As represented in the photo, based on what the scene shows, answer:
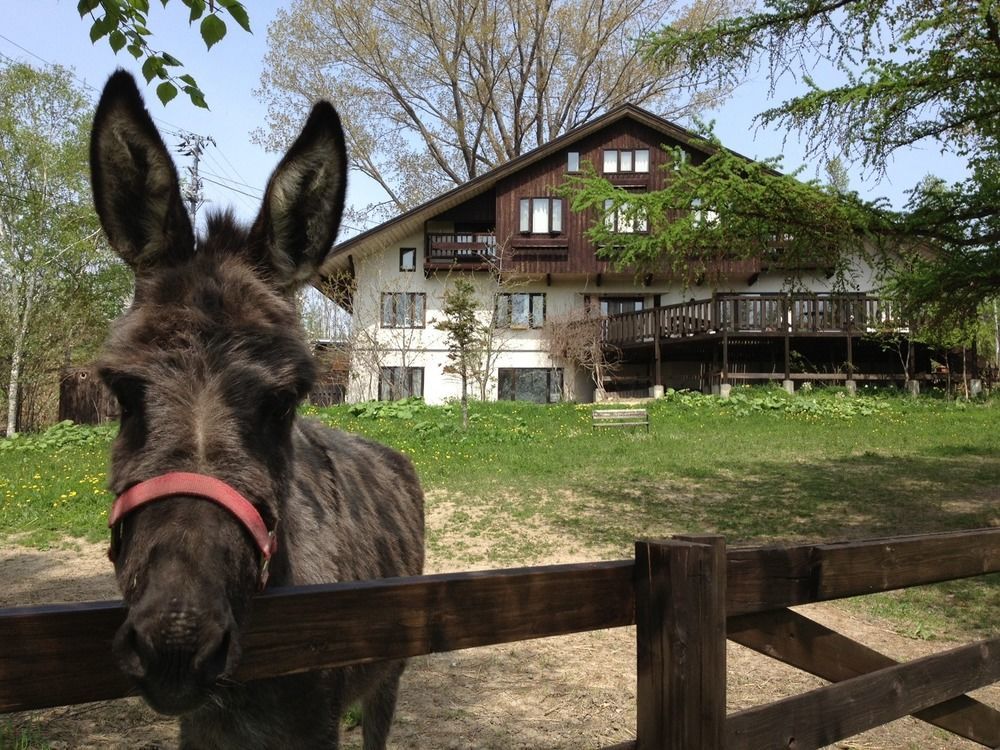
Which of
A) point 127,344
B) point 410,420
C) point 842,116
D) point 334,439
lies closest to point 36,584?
point 334,439

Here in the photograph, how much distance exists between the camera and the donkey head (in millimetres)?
1338

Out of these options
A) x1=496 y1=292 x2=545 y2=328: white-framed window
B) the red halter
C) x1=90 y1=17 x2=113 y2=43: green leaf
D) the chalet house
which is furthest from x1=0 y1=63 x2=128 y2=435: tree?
the red halter

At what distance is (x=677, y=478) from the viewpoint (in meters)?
12.4

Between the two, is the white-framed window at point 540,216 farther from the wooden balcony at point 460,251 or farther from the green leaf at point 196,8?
the green leaf at point 196,8

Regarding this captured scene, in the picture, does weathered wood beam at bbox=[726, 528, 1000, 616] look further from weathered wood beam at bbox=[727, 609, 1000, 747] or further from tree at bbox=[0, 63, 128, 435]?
tree at bbox=[0, 63, 128, 435]

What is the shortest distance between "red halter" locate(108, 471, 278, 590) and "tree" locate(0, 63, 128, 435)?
2514cm

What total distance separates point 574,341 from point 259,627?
27.4 metres

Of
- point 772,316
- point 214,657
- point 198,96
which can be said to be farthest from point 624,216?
point 772,316

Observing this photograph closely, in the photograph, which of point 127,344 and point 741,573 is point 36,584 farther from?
point 741,573

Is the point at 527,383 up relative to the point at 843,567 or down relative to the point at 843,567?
up

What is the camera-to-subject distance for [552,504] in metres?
10.4

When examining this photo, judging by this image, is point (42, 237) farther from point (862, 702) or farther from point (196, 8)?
point (862, 702)

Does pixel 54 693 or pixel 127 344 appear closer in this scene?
pixel 54 693

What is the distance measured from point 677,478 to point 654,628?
35.6 feet
